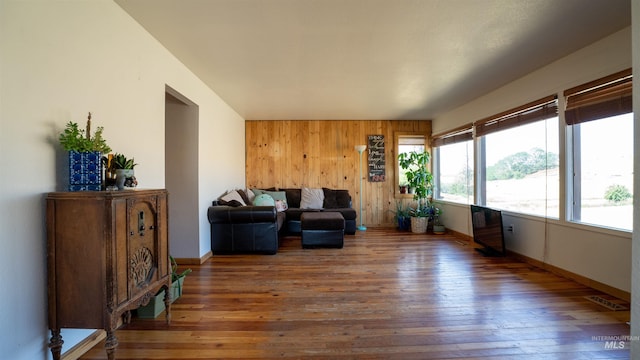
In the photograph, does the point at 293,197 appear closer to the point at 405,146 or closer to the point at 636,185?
the point at 405,146

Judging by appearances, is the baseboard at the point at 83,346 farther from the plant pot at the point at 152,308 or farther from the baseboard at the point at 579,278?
the baseboard at the point at 579,278

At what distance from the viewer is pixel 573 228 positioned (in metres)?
2.85

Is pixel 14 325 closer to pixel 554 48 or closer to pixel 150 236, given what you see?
pixel 150 236

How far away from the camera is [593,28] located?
7.69 feet

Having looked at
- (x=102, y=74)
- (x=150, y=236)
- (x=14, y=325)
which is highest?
Answer: (x=102, y=74)

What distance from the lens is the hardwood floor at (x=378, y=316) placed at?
173 cm

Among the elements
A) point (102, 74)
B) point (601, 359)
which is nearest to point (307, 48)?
point (102, 74)

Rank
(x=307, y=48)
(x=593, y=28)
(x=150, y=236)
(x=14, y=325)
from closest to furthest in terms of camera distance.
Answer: (x=14, y=325), (x=150, y=236), (x=593, y=28), (x=307, y=48)

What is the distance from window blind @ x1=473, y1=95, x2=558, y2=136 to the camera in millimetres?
3152

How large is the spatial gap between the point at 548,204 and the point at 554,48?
5.62 ft

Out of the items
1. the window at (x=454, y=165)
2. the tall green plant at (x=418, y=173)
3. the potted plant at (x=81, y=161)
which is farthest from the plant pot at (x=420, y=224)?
the potted plant at (x=81, y=161)

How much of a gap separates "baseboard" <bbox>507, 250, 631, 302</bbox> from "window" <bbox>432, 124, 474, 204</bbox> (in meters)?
1.46

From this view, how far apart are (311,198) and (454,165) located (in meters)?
2.90

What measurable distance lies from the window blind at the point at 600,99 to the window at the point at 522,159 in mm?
220
